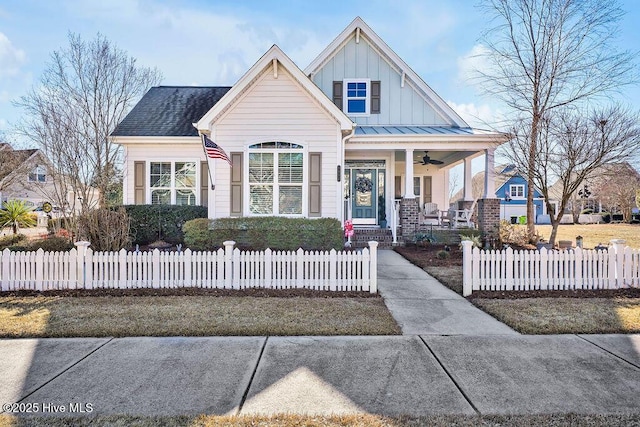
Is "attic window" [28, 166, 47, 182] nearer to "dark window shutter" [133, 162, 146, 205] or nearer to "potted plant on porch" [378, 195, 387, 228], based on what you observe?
"dark window shutter" [133, 162, 146, 205]

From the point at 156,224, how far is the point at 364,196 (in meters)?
7.84

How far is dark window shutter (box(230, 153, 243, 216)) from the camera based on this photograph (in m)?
10.5

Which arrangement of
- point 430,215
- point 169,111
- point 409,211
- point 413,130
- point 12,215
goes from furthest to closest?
point 12,215 < point 169,111 < point 430,215 < point 413,130 < point 409,211

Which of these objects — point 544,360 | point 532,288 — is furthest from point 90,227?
point 532,288

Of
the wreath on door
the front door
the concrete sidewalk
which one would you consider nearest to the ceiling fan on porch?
the front door

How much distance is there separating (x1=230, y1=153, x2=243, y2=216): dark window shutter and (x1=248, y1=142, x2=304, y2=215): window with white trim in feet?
1.01

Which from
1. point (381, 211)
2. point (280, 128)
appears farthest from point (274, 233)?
point (381, 211)

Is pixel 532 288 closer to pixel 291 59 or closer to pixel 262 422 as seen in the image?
pixel 262 422

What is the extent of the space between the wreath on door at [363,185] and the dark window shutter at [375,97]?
9.01 ft

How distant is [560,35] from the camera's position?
38.3ft

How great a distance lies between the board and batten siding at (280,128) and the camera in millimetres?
10477

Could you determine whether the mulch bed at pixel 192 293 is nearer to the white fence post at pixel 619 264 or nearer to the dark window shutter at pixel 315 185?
the dark window shutter at pixel 315 185

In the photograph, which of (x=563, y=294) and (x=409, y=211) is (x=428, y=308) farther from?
(x=409, y=211)

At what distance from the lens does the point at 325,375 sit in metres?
3.39
